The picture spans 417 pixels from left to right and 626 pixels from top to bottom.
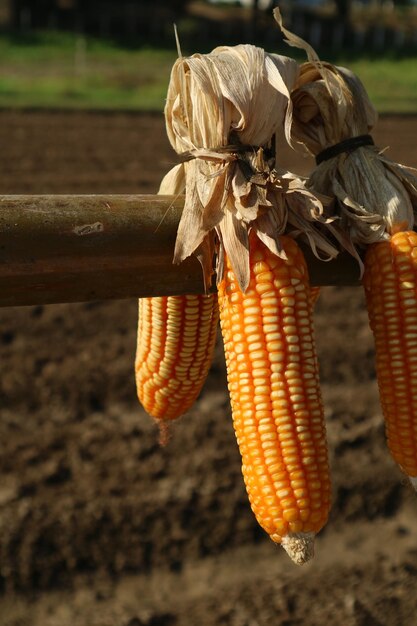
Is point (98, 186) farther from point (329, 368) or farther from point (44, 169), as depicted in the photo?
point (329, 368)

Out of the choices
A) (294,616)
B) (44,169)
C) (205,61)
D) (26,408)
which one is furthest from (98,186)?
(205,61)

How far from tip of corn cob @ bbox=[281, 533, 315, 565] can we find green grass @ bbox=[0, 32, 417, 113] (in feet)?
59.5

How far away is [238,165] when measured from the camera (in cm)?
155

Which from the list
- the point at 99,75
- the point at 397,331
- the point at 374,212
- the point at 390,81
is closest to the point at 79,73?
the point at 99,75

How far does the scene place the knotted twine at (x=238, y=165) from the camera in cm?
152

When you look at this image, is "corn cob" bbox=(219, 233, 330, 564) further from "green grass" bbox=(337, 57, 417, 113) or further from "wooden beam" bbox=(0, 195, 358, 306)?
"green grass" bbox=(337, 57, 417, 113)

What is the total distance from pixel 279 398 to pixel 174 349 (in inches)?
16.1

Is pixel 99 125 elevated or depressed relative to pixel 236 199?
depressed

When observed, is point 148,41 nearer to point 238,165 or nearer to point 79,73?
point 79,73

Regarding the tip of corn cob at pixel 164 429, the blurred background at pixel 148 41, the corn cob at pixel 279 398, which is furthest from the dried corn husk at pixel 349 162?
the blurred background at pixel 148 41

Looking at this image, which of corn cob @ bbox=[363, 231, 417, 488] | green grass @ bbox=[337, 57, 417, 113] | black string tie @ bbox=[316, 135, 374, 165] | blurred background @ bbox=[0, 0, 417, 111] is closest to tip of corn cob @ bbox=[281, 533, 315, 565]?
corn cob @ bbox=[363, 231, 417, 488]

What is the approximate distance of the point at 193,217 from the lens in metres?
1.53

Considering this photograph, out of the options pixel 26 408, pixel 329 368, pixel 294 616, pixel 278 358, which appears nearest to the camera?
pixel 278 358

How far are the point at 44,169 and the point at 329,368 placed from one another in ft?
24.1
